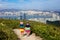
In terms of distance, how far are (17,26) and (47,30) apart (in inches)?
84.6

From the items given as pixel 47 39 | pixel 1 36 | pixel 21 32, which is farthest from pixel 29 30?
pixel 1 36

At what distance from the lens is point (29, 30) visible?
12516 mm

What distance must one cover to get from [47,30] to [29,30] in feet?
3.66

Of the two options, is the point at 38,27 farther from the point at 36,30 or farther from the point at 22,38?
the point at 22,38

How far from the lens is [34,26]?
13.9m

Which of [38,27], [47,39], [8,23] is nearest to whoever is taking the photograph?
[47,39]

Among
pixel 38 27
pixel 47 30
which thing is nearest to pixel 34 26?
pixel 38 27

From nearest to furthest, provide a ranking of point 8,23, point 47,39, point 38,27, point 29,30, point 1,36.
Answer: point 1,36, point 47,39, point 29,30, point 38,27, point 8,23

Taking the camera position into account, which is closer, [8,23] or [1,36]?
[1,36]

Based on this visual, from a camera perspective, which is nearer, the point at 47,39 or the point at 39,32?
the point at 47,39

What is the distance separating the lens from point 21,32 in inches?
505

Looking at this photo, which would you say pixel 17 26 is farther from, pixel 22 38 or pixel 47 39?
pixel 47 39

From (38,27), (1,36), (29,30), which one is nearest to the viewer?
(1,36)

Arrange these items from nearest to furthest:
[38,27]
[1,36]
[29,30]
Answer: [1,36], [29,30], [38,27]
